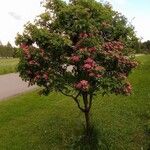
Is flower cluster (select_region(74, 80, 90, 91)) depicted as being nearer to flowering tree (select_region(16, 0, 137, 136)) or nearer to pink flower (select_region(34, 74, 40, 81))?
flowering tree (select_region(16, 0, 137, 136))

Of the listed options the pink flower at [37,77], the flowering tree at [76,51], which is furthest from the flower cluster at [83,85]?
the pink flower at [37,77]

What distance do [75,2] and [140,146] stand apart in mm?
4529

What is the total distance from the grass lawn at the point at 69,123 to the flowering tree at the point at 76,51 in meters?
1.23

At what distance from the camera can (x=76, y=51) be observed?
1062cm

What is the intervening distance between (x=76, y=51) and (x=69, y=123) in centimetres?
450

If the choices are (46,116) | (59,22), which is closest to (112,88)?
(59,22)

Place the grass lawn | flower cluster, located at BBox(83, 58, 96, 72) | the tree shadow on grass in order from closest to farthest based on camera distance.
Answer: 1. flower cluster, located at BBox(83, 58, 96, 72)
2. the tree shadow on grass
3. the grass lawn

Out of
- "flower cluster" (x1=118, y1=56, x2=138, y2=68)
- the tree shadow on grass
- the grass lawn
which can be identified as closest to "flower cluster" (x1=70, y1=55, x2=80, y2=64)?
"flower cluster" (x1=118, y1=56, x2=138, y2=68)

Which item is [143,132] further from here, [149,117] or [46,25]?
[46,25]

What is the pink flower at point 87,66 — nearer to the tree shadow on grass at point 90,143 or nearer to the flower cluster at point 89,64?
the flower cluster at point 89,64

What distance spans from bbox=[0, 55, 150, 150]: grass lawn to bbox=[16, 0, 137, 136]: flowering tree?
4.04 ft

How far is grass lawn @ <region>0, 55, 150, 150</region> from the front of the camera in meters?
12.9

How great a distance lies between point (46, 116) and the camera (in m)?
16.0

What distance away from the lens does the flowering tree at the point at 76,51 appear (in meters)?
10.5
